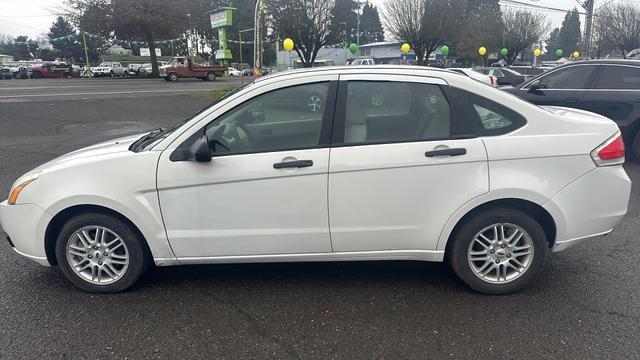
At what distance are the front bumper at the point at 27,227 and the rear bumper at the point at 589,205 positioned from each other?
376cm

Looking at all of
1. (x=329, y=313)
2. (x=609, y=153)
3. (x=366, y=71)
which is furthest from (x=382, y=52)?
(x=329, y=313)

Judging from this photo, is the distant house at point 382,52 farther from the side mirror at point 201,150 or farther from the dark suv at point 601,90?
the side mirror at point 201,150

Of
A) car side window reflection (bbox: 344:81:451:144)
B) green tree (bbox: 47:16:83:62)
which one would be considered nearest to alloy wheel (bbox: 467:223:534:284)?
car side window reflection (bbox: 344:81:451:144)

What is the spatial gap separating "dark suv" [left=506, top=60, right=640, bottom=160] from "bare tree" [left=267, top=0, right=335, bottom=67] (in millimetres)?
22575

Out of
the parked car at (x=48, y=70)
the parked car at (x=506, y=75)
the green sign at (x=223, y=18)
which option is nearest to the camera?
the green sign at (x=223, y=18)

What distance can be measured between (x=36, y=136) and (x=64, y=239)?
967 centimetres

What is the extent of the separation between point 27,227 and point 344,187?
241 cm

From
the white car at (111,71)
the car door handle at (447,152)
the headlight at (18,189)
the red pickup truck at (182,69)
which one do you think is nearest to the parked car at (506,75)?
the car door handle at (447,152)

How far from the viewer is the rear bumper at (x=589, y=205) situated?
3.34 meters

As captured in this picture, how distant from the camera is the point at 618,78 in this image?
785cm

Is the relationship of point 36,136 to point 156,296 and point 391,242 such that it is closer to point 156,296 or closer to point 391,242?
point 156,296

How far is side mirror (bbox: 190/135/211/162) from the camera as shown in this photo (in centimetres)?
319

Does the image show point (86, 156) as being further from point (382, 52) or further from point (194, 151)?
point (382, 52)

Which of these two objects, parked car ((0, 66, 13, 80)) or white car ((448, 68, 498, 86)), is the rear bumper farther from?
parked car ((0, 66, 13, 80))
